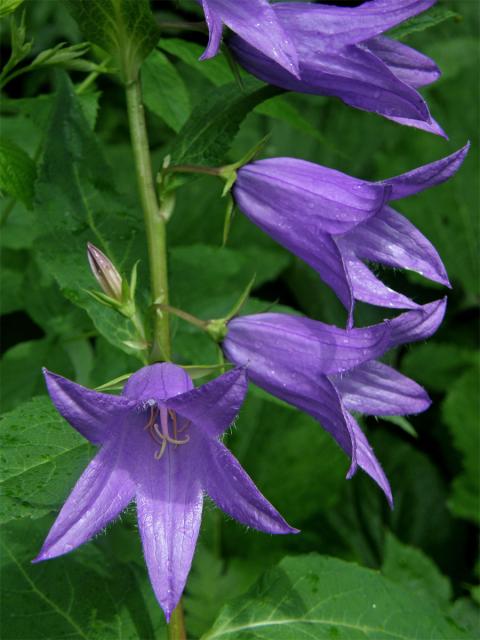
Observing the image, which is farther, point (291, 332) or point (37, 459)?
point (291, 332)

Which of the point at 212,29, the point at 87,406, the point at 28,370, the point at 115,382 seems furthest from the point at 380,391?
the point at 28,370

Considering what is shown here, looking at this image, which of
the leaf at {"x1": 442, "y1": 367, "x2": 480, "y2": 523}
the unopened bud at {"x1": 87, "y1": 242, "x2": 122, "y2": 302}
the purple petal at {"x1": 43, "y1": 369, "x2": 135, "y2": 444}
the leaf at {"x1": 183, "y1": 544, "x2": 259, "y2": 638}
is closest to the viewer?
the purple petal at {"x1": 43, "y1": 369, "x2": 135, "y2": 444}

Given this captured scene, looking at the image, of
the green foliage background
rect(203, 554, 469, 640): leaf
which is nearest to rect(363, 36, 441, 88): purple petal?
the green foliage background

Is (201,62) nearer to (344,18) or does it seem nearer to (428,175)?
(344,18)

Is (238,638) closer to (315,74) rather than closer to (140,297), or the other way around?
(140,297)

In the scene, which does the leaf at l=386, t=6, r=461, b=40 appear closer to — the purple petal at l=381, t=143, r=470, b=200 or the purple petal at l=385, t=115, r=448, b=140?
the purple petal at l=385, t=115, r=448, b=140

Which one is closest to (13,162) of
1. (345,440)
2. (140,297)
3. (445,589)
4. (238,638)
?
(140,297)
